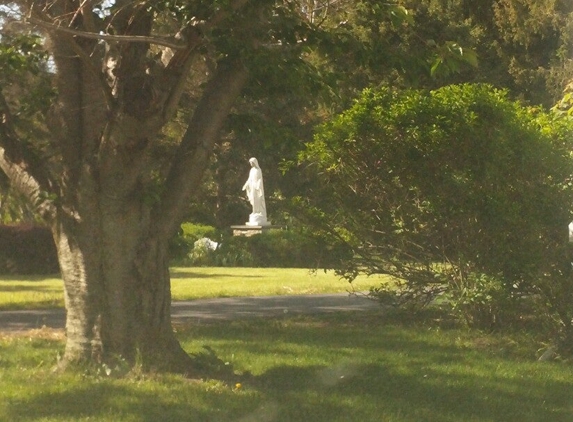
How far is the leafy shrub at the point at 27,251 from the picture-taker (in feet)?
86.3

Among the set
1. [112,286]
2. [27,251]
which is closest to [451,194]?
[112,286]

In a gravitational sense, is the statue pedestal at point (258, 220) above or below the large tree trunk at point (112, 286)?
above

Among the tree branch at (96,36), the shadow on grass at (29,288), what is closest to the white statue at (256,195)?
the shadow on grass at (29,288)

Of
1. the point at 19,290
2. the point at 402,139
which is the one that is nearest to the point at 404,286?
the point at 402,139

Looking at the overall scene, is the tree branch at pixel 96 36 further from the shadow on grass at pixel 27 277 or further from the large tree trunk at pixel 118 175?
the shadow on grass at pixel 27 277

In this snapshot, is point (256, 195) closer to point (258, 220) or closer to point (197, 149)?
point (258, 220)

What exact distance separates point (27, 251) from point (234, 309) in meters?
12.3

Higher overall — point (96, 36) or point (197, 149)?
point (96, 36)

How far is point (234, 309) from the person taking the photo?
15805 mm

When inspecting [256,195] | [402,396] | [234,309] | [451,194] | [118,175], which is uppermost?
[256,195]

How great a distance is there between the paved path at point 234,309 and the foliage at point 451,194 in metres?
2.74

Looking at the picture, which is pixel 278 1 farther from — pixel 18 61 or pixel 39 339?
pixel 39 339

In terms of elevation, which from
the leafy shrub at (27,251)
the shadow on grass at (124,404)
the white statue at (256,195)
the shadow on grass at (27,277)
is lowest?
the shadow on grass at (124,404)

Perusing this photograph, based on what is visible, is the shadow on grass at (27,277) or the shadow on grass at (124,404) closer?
the shadow on grass at (124,404)
